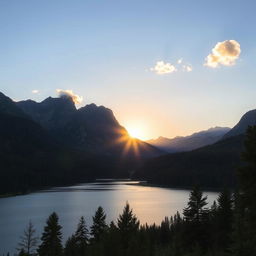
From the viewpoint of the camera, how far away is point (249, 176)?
814 inches

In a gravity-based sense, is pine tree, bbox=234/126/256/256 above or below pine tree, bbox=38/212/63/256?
above

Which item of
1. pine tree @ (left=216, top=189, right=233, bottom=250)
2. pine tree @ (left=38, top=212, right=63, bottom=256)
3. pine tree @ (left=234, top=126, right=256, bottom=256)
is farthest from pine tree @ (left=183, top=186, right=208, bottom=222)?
pine tree @ (left=38, top=212, right=63, bottom=256)

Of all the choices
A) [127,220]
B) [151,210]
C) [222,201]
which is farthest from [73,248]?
[151,210]

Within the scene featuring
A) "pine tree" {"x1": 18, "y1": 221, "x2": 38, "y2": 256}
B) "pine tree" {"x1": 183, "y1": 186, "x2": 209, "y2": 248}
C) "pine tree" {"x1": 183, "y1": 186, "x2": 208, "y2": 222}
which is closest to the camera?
"pine tree" {"x1": 183, "y1": 186, "x2": 209, "y2": 248}

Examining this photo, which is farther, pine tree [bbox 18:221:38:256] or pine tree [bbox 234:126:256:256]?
pine tree [bbox 18:221:38:256]

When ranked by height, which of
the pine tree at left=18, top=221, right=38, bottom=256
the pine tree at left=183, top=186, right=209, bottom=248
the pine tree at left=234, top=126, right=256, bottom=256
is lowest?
the pine tree at left=18, top=221, right=38, bottom=256

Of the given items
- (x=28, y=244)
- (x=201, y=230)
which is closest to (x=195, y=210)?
(x=201, y=230)

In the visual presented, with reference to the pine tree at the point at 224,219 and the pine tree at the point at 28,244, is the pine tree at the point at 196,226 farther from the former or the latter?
the pine tree at the point at 28,244

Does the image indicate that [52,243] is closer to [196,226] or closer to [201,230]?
[196,226]

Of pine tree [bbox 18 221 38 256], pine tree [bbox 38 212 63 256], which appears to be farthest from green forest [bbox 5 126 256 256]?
pine tree [bbox 18 221 38 256]

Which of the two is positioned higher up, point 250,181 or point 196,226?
point 250,181

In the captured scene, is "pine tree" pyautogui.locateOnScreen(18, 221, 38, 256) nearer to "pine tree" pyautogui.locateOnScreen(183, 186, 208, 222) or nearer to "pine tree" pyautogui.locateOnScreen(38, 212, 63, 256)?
"pine tree" pyautogui.locateOnScreen(38, 212, 63, 256)

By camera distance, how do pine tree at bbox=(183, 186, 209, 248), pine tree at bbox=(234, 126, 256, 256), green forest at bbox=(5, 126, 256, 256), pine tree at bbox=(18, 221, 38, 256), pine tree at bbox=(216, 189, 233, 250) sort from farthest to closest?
1. pine tree at bbox=(18, 221, 38, 256)
2. pine tree at bbox=(216, 189, 233, 250)
3. pine tree at bbox=(183, 186, 209, 248)
4. green forest at bbox=(5, 126, 256, 256)
5. pine tree at bbox=(234, 126, 256, 256)

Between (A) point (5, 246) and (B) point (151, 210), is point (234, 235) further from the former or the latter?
(B) point (151, 210)
